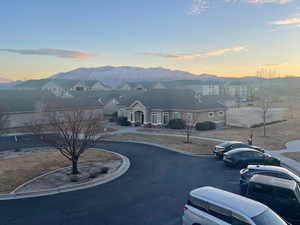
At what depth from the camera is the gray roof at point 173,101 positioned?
40.0 meters

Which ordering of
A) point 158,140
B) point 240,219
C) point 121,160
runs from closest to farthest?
1. point 240,219
2. point 121,160
3. point 158,140

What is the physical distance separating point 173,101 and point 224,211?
111ft

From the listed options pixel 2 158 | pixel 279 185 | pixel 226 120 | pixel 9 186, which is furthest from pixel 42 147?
pixel 226 120

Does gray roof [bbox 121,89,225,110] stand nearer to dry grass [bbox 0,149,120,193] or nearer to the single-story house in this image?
the single-story house

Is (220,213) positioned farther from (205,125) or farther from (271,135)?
(205,125)

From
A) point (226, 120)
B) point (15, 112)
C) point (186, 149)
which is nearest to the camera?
point (186, 149)

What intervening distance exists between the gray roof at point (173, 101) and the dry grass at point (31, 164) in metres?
18.2

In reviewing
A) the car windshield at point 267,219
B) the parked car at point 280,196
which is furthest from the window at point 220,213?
the parked car at point 280,196

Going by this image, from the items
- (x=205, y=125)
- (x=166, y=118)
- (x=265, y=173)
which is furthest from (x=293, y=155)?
(x=166, y=118)

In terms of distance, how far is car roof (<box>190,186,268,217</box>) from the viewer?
27.3 ft

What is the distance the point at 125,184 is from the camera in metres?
15.4

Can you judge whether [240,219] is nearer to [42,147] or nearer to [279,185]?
[279,185]

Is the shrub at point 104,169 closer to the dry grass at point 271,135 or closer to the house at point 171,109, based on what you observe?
the dry grass at point 271,135

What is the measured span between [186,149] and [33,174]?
44.4ft
